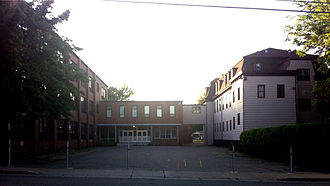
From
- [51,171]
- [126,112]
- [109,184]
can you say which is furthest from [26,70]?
[126,112]

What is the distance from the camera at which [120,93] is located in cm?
9500

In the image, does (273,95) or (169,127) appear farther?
(169,127)

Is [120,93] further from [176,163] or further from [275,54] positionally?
[176,163]

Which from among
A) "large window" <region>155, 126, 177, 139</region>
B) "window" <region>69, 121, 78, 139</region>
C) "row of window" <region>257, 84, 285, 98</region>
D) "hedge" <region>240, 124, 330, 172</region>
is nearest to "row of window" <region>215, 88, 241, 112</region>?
"row of window" <region>257, 84, 285, 98</region>

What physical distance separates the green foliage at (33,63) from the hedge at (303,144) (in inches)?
531

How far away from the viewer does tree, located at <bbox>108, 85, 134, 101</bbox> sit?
306 ft

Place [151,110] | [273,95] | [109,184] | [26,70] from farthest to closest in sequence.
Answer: [151,110], [273,95], [26,70], [109,184]

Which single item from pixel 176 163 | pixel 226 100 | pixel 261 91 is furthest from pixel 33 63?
pixel 226 100

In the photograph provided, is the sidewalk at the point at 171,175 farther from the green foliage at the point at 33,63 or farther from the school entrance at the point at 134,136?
the school entrance at the point at 134,136

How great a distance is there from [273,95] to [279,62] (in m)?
4.06

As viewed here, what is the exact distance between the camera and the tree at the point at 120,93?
9336cm

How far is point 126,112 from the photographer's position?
5791cm

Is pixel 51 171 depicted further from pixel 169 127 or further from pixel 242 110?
pixel 169 127

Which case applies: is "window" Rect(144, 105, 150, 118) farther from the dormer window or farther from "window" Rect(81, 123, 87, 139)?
the dormer window
